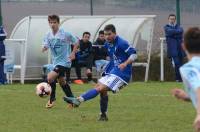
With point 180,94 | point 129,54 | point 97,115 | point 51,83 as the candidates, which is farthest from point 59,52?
point 180,94

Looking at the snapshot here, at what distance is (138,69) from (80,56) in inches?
84.3

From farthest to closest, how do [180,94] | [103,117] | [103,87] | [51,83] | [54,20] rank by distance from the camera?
[51,83]
[54,20]
[103,117]
[103,87]
[180,94]

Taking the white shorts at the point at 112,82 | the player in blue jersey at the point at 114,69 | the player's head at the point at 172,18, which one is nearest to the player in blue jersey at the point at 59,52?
the player in blue jersey at the point at 114,69

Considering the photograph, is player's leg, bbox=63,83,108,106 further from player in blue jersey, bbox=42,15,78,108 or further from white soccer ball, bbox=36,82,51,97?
white soccer ball, bbox=36,82,51,97

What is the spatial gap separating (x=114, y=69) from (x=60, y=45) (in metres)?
2.63

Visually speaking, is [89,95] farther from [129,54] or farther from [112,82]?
[129,54]

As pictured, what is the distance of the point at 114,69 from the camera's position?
11.6 meters

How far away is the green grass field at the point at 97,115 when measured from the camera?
1041 centimetres

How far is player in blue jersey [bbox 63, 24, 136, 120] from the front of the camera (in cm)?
1129

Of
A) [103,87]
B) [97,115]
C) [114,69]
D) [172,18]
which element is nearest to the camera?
[103,87]

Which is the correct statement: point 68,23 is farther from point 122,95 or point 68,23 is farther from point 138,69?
point 122,95

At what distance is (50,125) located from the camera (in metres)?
10.7

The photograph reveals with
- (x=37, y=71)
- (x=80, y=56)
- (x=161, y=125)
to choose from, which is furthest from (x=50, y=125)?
(x=37, y=71)

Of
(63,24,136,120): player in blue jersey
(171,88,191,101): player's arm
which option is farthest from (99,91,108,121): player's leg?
(171,88,191,101): player's arm
